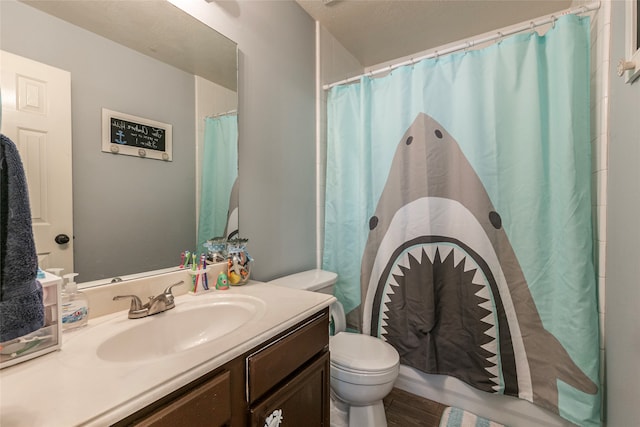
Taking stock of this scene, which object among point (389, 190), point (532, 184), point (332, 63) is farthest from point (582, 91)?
point (332, 63)

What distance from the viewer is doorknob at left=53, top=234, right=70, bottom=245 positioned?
0.83 metres

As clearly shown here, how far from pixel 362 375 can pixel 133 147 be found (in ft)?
4.33

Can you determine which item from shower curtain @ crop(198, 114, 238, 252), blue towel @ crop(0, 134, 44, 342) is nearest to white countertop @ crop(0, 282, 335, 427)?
blue towel @ crop(0, 134, 44, 342)

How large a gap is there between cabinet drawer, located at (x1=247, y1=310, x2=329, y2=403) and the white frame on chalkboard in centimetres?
81

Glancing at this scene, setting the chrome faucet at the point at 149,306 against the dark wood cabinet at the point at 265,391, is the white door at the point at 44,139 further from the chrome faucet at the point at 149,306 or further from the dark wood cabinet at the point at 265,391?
the dark wood cabinet at the point at 265,391

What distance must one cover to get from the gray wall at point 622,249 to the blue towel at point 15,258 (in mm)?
1534

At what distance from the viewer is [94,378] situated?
0.57 metres

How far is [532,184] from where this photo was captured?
50.8 inches

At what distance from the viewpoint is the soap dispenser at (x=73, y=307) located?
2.54 feet

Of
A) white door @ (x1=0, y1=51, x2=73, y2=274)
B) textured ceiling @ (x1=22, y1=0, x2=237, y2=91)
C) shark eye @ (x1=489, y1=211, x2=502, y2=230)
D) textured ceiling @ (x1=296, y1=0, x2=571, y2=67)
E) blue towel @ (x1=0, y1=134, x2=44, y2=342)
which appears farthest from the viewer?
textured ceiling @ (x1=296, y1=0, x2=571, y2=67)

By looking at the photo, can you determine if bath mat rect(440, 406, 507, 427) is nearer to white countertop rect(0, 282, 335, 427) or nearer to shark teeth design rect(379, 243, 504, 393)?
shark teeth design rect(379, 243, 504, 393)

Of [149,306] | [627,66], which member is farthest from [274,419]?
[627,66]

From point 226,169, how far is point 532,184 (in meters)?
Answer: 1.44

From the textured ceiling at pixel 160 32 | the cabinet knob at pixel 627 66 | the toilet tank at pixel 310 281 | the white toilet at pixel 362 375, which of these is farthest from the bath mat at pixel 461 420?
the textured ceiling at pixel 160 32
